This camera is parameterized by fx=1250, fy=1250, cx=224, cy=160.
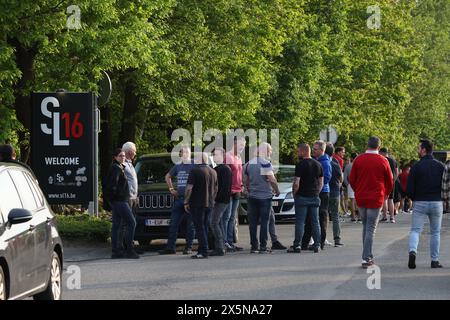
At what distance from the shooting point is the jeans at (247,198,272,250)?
21562mm

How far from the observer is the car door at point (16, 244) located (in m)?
11.3

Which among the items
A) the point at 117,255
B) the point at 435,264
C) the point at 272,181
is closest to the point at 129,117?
the point at 272,181

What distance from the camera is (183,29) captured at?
112 ft

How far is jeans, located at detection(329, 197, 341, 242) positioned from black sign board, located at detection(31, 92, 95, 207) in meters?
4.51

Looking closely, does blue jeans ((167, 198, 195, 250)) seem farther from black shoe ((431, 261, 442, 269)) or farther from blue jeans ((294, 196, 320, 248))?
black shoe ((431, 261, 442, 269))

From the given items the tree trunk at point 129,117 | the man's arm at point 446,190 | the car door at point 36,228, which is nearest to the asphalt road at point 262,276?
the man's arm at point 446,190

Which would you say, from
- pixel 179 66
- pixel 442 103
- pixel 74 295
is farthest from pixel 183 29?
pixel 442 103

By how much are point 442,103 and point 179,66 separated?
166 ft

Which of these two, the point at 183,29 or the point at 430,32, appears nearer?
the point at 183,29

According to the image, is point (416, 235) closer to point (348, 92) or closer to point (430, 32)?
point (348, 92)

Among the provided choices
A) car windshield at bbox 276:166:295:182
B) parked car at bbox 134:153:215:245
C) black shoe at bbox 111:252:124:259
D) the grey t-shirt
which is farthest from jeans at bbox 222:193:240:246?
car windshield at bbox 276:166:295:182

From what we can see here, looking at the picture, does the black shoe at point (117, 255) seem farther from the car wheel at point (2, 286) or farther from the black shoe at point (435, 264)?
the car wheel at point (2, 286)

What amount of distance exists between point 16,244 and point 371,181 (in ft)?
25.0

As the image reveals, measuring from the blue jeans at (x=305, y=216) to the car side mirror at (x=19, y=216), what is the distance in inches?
402
